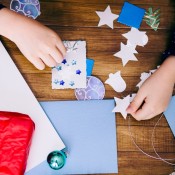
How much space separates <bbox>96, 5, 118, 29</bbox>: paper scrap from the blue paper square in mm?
26

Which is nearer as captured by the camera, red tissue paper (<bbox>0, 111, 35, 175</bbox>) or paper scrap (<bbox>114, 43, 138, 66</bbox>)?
red tissue paper (<bbox>0, 111, 35, 175</bbox>)

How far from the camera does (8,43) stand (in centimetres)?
112

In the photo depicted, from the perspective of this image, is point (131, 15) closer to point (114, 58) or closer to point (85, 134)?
point (114, 58)

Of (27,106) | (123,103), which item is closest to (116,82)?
(123,103)

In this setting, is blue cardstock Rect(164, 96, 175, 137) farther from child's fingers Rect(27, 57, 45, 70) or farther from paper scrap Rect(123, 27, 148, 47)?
child's fingers Rect(27, 57, 45, 70)

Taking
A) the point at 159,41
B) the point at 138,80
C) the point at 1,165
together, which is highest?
the point at 159,41

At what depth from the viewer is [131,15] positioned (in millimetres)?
1168

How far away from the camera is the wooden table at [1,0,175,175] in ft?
3.61

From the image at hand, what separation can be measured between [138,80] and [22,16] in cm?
43

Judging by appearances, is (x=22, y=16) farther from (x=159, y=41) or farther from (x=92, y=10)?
(x=159, y=41)

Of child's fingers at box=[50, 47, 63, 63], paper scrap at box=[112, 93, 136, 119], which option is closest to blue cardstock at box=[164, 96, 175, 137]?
paper scrap at box=[112, 93, 136, 119]

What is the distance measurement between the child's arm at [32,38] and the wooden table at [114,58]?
0.16ft

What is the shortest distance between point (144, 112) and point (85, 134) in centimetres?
20

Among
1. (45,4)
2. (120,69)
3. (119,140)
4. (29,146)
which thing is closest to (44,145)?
(29,146)
